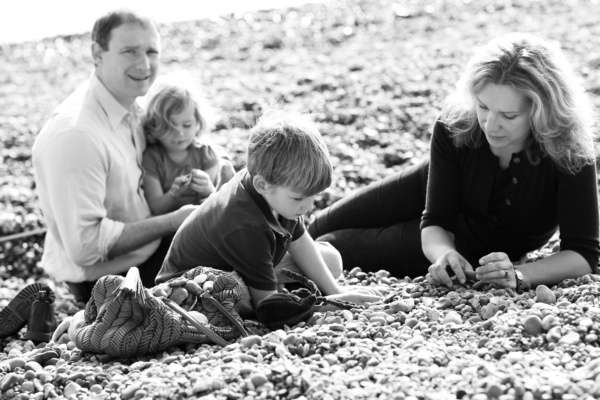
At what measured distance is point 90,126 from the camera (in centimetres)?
512

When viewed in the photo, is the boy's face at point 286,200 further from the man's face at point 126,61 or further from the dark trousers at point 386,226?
the man's face at point 126,61

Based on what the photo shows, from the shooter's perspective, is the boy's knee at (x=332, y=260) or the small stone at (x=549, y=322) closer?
the small stone at (x=549, y=322)

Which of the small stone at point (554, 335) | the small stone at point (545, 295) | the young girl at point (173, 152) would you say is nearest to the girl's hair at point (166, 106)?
the young girl at point (173, 152)

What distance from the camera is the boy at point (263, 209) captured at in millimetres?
4129

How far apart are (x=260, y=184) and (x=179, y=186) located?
4.24ft

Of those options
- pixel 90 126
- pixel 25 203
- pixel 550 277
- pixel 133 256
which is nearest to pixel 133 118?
pixel 90 126

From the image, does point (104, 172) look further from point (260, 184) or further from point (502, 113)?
point (502, 113)

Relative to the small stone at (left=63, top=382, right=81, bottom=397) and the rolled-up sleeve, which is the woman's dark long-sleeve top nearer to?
the rolled-up sleeve

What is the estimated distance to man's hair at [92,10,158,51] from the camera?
5281mm

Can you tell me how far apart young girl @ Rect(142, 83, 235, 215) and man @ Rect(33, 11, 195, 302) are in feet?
0.23

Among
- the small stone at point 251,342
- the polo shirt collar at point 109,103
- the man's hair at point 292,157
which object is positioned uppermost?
the polo shirt collar at point 109,103

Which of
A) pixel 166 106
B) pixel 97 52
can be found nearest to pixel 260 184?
pixel 166 106

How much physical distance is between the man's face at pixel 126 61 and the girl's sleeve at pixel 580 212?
2237 mm

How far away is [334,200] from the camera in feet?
21.6
